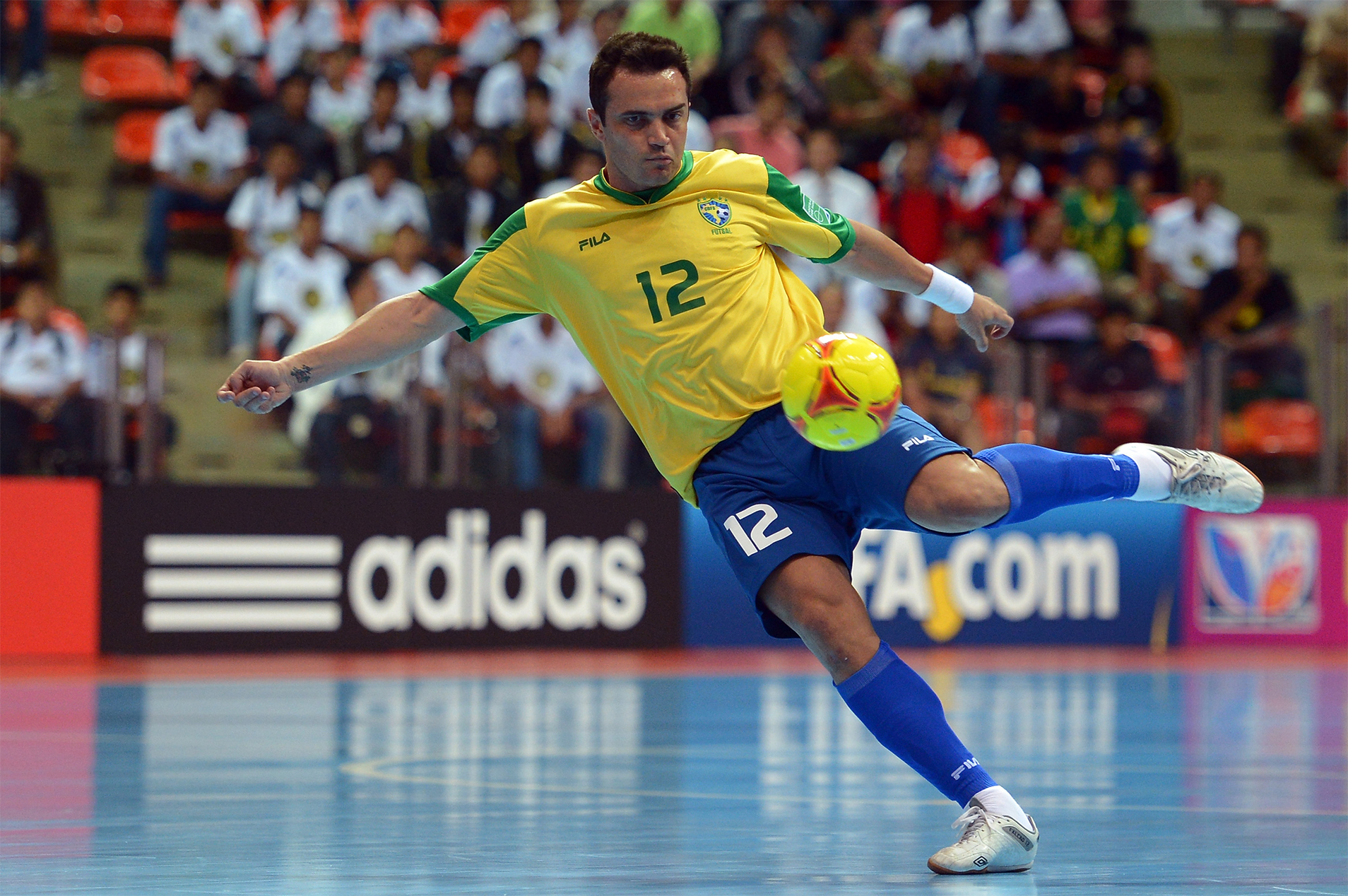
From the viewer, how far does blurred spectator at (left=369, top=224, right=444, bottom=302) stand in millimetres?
15203

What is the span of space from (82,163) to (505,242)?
47.6ft

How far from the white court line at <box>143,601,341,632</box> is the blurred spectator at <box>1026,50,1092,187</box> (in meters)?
10.0

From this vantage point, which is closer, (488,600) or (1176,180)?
(488,600)

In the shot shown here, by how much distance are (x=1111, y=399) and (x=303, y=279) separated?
7.01 metres

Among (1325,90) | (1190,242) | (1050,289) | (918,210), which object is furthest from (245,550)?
(1325,90)

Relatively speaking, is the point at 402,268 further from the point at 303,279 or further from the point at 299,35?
the point at 299,35

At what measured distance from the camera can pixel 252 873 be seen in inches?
192

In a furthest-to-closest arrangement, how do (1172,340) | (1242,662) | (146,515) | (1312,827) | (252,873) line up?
(1172,340), (1242,662), (146,515), (1312,827), (252,873)

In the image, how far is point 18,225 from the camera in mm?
16344

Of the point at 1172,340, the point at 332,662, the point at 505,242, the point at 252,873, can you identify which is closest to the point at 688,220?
the point at 505,242

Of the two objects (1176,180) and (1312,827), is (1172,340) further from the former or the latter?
(1312,827)

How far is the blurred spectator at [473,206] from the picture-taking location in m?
16.4

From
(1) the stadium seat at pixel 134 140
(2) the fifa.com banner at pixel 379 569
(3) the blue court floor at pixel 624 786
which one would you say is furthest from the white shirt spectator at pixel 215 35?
(3) the blue court floor at pixel 624 786

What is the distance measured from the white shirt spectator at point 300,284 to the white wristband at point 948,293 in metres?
10.3
